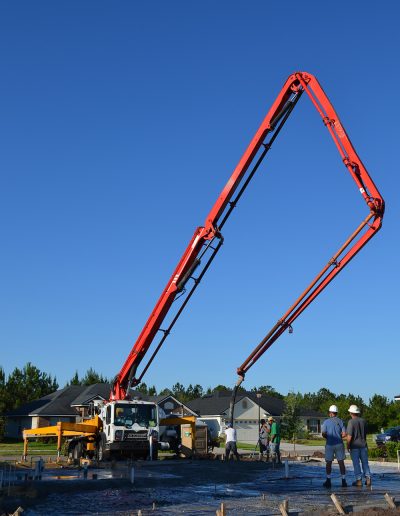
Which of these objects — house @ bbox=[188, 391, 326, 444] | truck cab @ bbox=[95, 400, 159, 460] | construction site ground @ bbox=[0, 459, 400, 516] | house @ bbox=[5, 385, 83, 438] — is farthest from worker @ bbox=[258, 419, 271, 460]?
house @ bbox=[188, 391, 326, 444]

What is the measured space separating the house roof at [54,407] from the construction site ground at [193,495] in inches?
1692

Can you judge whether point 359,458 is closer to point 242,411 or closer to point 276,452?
point 276,452

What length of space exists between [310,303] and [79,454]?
11.4 metres

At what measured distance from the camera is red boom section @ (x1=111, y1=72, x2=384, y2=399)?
63.5 feet

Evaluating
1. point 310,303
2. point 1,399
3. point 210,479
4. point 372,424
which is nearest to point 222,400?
point 372,424

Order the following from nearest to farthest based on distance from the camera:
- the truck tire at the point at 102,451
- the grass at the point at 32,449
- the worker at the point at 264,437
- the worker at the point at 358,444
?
the worker at the point at 358,444 < the truck tire at the point at 102,451 < the worker at the point at 264,437 < the grass at the point at 32,449

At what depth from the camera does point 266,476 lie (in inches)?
685

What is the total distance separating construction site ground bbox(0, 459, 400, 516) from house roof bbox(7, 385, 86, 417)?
1692 inches

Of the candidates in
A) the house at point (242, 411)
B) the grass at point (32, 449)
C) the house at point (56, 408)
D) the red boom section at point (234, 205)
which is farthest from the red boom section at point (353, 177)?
the house at point (242, 411)

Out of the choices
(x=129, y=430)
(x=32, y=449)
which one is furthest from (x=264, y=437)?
(x=32, y=449)

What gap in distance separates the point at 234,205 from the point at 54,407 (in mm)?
43189

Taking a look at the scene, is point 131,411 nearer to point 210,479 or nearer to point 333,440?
point 210,479

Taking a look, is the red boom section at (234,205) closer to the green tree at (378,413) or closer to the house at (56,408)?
the house at (56,408)

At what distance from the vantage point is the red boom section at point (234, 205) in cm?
1934
